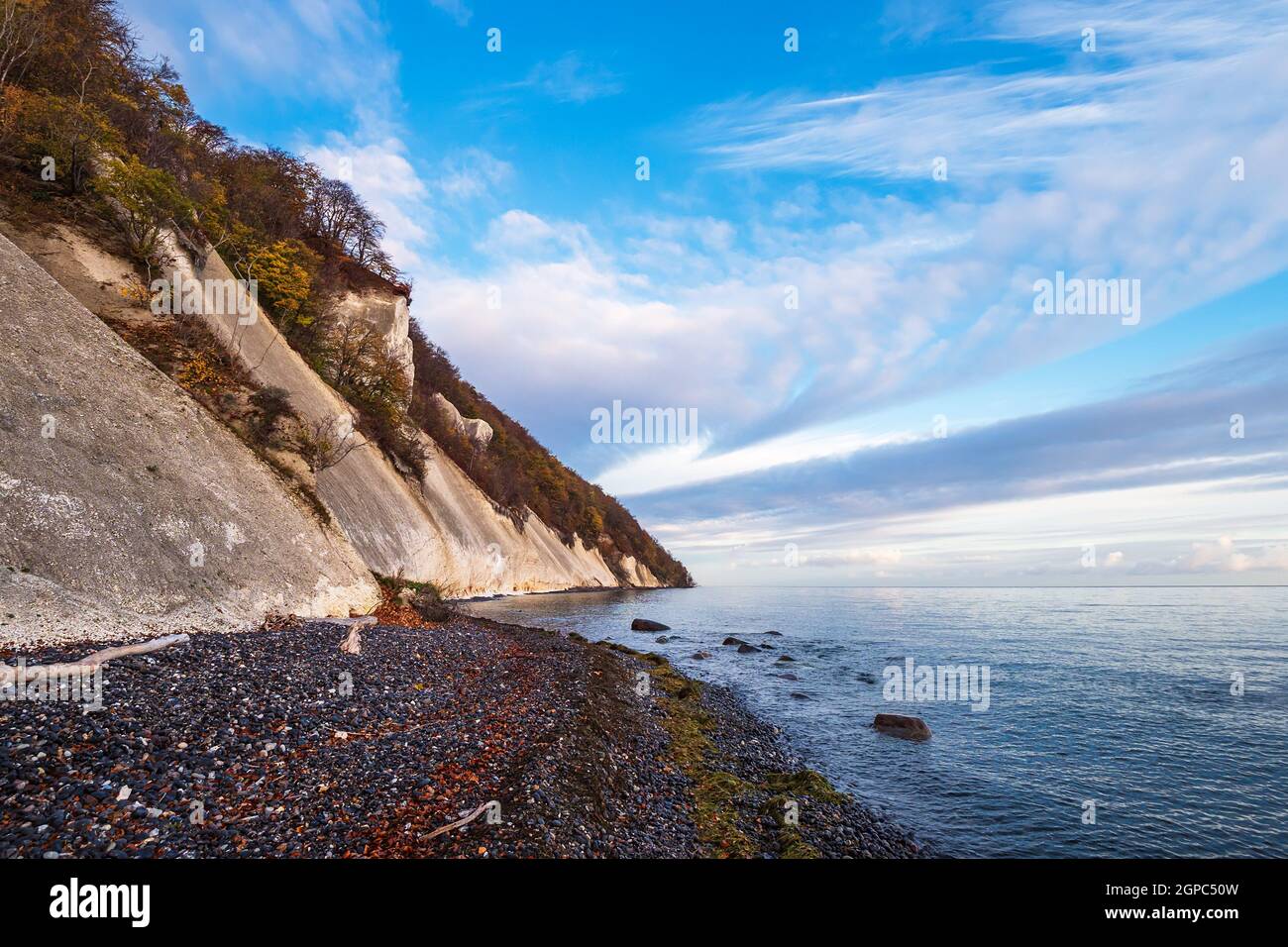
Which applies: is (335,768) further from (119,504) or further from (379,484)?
(379,484)

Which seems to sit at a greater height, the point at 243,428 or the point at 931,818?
the point at 243,428

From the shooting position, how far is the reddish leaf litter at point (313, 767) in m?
6.21

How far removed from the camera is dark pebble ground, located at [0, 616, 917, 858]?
6266mm

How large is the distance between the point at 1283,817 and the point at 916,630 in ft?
129

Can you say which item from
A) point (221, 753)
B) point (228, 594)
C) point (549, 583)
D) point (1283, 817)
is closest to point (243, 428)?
point (228, 594)

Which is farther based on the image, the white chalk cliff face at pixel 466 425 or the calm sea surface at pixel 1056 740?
the white chalk cliff face at pixel 466 425

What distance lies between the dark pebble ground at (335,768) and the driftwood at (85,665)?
0.82 feet

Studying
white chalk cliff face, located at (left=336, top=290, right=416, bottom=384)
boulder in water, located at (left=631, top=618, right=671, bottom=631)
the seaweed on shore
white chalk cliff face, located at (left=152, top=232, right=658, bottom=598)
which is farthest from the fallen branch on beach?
white chalk cliff face, located at (left=336, top=290, right=416, bottom=384)

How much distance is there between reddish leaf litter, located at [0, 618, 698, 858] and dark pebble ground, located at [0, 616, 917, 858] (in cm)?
3

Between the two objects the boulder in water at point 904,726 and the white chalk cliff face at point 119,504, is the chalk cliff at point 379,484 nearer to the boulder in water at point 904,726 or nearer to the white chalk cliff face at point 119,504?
the white chalk cliff face at point 119,504

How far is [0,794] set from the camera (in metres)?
5.91

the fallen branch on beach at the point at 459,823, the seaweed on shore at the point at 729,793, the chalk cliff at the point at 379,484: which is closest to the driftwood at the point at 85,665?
the fallen branch on beach at the point at 459,823
